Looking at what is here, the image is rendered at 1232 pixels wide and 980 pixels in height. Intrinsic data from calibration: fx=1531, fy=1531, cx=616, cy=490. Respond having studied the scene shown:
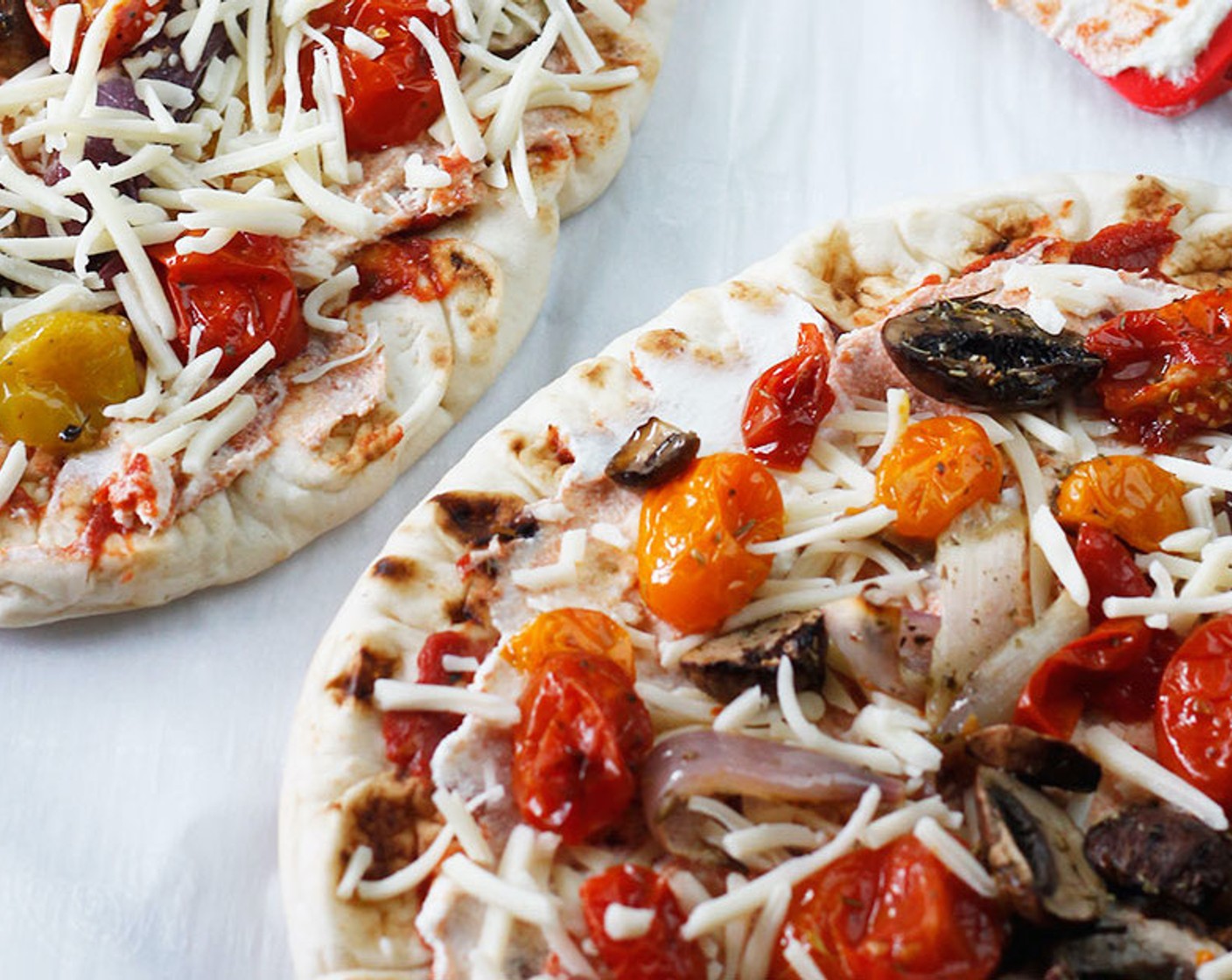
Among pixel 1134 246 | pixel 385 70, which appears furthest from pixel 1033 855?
pixel 385 70

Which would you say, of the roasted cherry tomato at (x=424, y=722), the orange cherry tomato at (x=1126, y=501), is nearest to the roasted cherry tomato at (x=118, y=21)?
the roasted cherry tomato at (x=424, y=722)

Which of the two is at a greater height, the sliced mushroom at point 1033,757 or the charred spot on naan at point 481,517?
the sliced mushroom at point 1033,757

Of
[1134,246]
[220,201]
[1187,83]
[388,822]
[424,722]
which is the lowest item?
[388,822]

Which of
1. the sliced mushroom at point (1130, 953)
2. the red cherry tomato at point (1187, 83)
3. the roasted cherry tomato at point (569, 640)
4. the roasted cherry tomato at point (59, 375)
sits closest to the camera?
the sliced mushroom at point (1130, 953)

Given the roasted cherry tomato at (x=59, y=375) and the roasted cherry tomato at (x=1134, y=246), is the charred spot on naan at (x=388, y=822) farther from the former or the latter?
the roasted cherry tomato at (x=1134, y=246)

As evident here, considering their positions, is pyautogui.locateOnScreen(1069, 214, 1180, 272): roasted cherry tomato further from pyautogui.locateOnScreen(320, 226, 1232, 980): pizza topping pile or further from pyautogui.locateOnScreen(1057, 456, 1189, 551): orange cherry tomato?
pyautogui.locateOnScreen(1057, 456, 1189, 551): orange cherry tomato

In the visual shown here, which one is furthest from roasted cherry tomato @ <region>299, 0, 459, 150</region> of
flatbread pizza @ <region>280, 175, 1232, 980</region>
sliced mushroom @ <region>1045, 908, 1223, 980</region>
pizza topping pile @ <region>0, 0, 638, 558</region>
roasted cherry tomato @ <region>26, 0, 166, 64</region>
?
sliced mushroom @ <region>1045, 908, 1223, 980</region>

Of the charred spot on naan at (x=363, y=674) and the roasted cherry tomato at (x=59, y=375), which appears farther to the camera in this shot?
the roasted cherry tomato at (x=59, y=375)

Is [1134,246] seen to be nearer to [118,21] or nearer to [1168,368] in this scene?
[1168,368]
